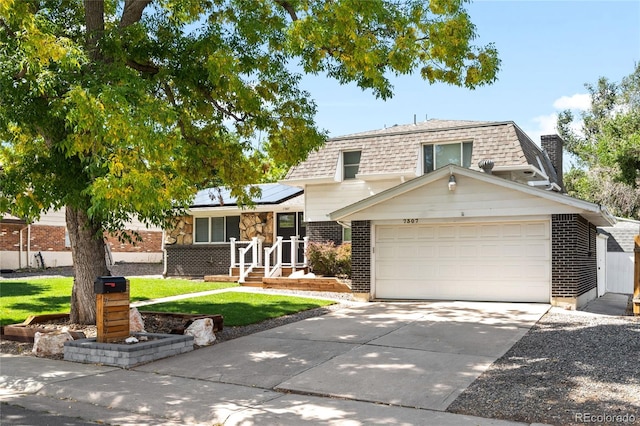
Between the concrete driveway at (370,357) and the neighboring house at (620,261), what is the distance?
11382mm

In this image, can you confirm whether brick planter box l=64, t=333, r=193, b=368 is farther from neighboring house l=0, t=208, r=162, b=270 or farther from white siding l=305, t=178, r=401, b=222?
neighboring house l=0, t=208, r=162, b=270

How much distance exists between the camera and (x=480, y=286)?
624 inches

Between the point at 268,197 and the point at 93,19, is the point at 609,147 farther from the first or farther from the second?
the point at 93,19

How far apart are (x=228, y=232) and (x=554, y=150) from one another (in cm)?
1446

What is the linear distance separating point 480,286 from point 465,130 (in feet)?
25.4

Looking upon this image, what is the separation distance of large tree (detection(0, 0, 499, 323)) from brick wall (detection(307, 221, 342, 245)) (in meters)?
9.03

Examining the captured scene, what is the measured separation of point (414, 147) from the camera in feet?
72.5

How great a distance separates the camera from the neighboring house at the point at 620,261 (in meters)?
23.3

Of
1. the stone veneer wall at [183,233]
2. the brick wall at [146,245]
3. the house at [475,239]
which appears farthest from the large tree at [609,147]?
the brick wall at [146,245]

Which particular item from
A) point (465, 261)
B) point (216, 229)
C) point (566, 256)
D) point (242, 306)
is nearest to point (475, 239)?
point (465, 261)

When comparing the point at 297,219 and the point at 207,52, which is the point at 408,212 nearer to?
the point at 207,52

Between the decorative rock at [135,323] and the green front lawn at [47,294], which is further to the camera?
the green front lawn at [47,294]

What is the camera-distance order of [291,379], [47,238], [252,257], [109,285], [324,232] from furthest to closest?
[47,238]
[252,257]
[324,232]
[109,285]
[291,379]

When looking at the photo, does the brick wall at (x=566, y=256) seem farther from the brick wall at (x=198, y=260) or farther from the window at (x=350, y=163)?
the brick wall at (x=198, y=260)
